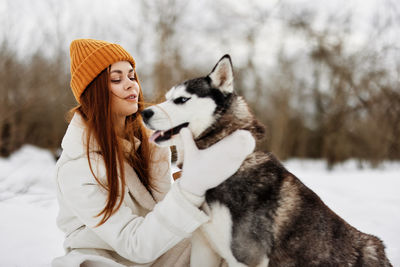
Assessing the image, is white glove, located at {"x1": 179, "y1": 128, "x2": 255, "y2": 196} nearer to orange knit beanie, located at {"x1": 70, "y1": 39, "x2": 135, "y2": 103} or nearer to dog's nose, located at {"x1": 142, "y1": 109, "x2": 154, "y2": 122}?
dog's nose, located at {"x1": 142, "y1": 109, "x2": 154, "y2": 122}

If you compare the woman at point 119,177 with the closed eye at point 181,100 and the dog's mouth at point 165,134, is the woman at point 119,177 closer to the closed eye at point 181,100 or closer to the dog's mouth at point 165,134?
the dog's mouth at point 165,134

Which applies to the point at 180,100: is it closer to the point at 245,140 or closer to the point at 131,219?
the point at 245,140

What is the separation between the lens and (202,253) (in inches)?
67.2

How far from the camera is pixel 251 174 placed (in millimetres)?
1638

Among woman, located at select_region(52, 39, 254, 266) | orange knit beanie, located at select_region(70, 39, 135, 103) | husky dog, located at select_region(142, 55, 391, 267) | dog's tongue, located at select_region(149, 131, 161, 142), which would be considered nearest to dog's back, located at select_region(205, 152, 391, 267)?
husky dog, located at select_region(142, 55, 391, 267)

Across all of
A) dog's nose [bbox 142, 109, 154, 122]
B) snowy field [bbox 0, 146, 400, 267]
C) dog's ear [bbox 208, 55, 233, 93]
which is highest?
dog's ear [bbox 208, 55, 233, 93]

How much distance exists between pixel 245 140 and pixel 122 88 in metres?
0.87

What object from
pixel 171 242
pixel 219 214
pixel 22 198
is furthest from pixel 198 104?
pixel 22 198

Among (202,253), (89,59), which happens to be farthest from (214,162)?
(89,59)

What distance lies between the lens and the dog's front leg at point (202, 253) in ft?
5.60

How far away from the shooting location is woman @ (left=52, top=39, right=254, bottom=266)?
60.9 inches

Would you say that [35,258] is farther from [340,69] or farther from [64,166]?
[340,69]

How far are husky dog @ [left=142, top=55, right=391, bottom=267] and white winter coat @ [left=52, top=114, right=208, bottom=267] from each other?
16cm

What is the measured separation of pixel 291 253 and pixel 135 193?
98 cm
